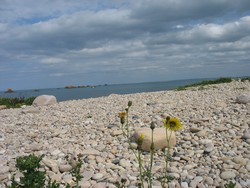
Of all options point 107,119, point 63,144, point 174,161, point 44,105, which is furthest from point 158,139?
point 44,105

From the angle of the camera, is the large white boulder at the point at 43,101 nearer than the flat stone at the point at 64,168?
No

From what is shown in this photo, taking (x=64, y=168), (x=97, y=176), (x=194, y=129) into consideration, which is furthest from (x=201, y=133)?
(x=64, y=168)

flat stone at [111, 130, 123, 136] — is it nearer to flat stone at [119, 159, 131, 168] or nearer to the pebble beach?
the pebble beach

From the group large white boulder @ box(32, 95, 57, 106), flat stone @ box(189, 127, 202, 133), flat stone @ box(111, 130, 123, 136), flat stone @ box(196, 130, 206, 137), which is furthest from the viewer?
large white boulder @ box(32, 95, 57, 106)

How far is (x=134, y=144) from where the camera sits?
18.4 feet

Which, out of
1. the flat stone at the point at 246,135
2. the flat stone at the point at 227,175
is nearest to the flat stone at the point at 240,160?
the flat stone at the point at 227,175

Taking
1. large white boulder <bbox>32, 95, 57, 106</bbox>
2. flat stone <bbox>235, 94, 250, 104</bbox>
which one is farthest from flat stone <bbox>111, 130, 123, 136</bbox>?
large white boulder <bbox>32, 95, 57, 106</bbox>

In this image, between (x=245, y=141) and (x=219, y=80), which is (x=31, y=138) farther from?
(x=219, y=80)

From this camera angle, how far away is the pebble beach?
428 centimetres

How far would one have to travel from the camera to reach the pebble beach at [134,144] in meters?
4.28

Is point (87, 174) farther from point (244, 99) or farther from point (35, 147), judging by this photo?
point (244, 99)

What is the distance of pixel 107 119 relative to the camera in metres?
7.77

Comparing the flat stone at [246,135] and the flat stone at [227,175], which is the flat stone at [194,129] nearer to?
the flat stone at [246,135]

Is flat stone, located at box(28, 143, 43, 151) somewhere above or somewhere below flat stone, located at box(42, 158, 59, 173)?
above
